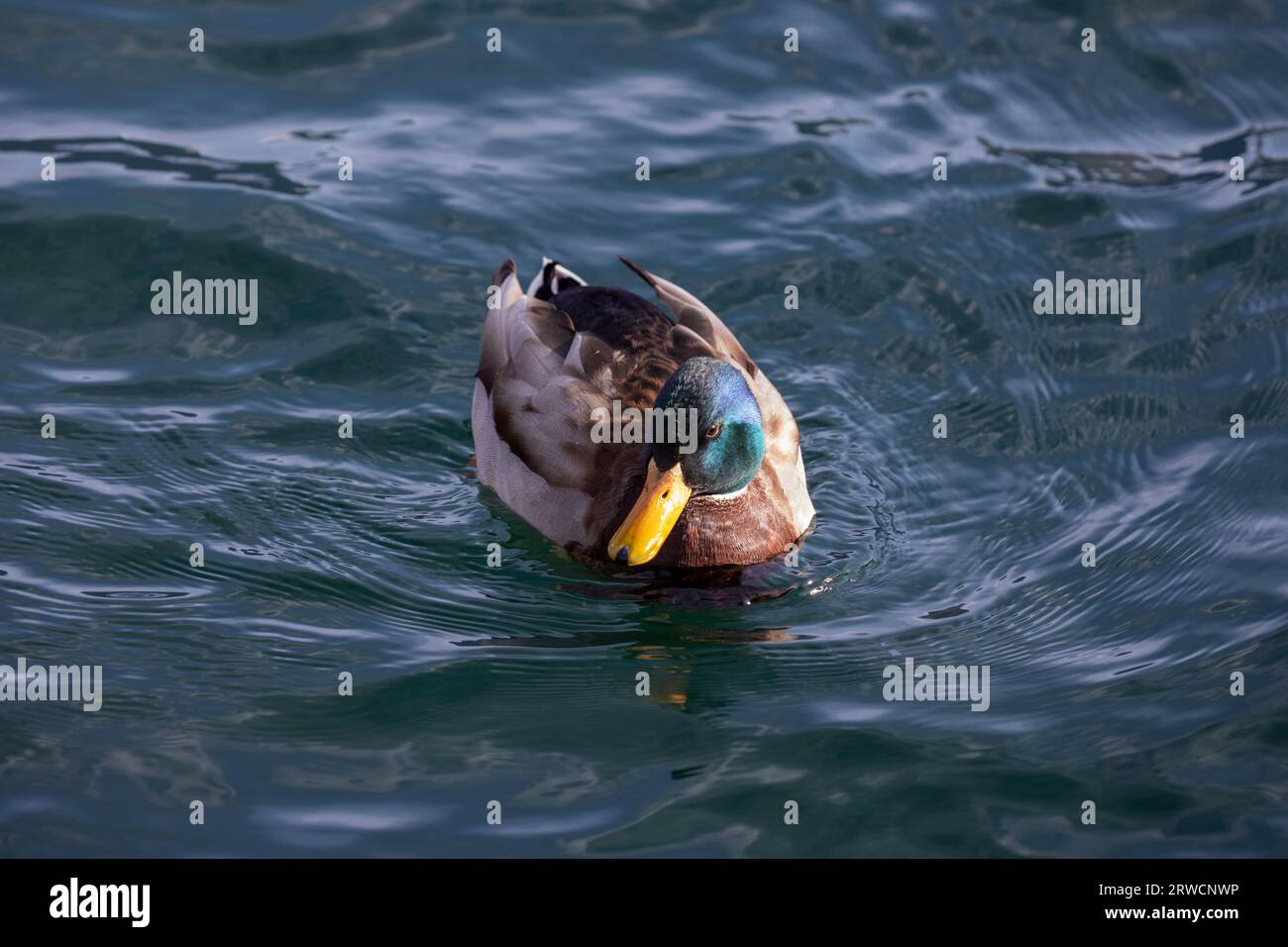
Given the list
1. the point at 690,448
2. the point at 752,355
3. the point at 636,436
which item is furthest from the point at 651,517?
the point at 752,355

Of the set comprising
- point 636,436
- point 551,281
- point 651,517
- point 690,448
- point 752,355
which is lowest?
point 651,517

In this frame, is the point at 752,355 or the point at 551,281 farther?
the point at 752,355

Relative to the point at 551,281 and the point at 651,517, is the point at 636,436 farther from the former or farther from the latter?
the point at 551,281

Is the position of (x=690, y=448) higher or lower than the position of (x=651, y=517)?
higher

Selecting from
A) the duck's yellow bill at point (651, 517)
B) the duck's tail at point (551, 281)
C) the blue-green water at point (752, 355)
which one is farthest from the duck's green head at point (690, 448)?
the duck's tail at point (551, 281)

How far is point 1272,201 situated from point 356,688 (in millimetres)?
7084

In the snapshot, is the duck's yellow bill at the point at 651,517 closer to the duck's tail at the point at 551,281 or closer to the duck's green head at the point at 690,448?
the duck's green head at the point at 690,448

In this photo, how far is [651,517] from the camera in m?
7.12

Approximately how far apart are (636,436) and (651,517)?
551 millimetres

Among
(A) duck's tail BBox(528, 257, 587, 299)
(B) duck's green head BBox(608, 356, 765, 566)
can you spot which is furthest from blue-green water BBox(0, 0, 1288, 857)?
(A) duck's tail BBox(528, 257, 587, 299)

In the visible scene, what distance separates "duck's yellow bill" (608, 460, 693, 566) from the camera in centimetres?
710
